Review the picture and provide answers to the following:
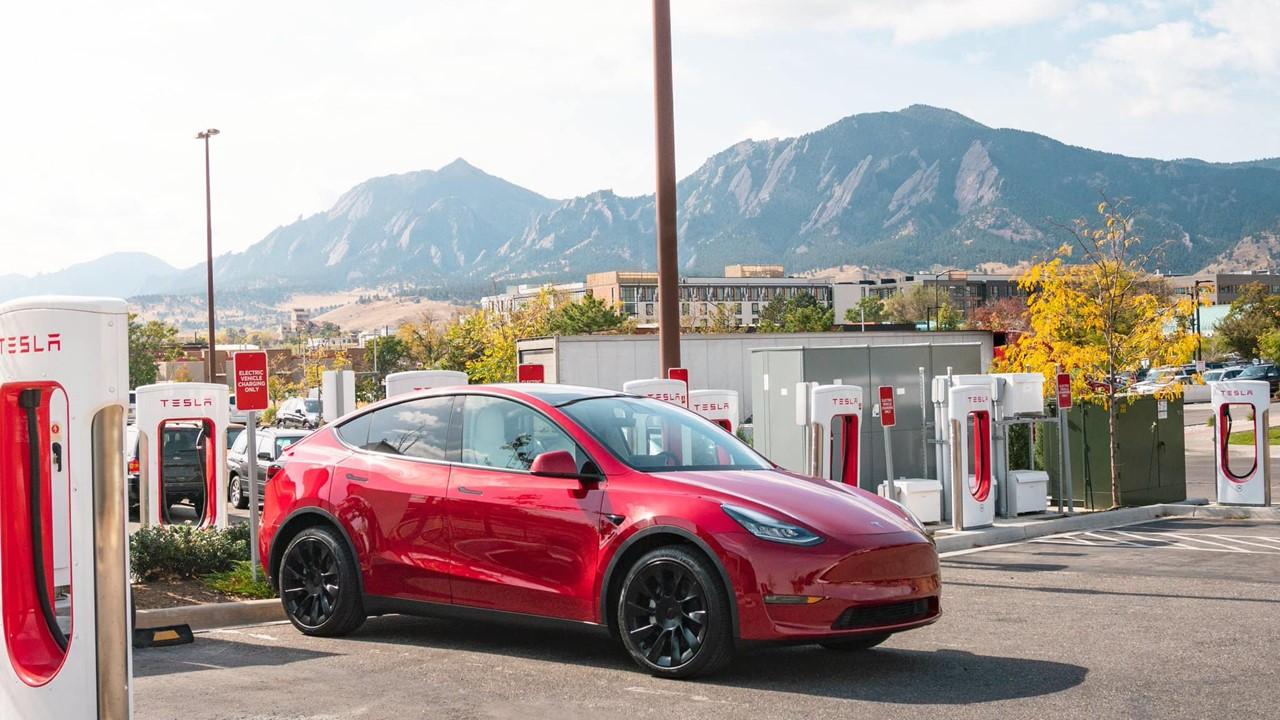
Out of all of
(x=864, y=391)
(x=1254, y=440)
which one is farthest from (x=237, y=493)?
(x=1254, y=440)

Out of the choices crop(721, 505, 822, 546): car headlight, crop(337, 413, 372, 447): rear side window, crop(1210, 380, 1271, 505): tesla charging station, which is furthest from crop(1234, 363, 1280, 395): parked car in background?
crop(721, 505, 822, 546): car headlight

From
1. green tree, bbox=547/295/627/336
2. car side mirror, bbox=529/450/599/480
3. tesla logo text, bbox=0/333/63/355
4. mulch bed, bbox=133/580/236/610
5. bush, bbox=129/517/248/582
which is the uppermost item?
green tree, bbox=547/295/627/336

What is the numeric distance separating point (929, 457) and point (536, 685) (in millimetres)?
14122

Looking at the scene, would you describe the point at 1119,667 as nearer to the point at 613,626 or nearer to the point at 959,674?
the point at 959,674

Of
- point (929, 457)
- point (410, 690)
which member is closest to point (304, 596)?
point (410, 690)

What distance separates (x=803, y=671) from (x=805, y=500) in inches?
37.6

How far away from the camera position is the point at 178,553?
1106 cm

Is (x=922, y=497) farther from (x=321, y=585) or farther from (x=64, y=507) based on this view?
(x=64, y=507)

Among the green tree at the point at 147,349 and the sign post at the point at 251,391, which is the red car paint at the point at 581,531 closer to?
the sign post at the point at 251,391

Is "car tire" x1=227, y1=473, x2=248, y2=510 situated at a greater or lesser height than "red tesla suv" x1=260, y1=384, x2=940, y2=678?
lesser

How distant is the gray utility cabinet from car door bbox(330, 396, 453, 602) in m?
10.6

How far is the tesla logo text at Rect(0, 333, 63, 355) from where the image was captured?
4.64 meters

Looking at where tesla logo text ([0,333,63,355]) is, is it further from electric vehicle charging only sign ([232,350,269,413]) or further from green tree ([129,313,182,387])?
green tree ([129,313,182,387])

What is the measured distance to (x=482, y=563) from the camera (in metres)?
8.20
